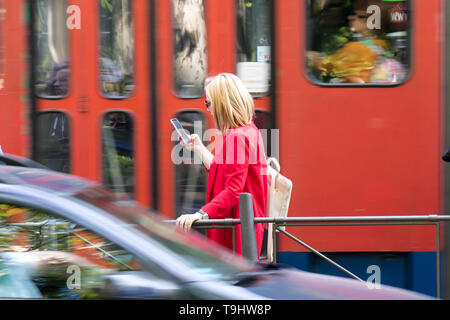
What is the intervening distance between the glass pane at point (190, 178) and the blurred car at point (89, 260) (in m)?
2.26

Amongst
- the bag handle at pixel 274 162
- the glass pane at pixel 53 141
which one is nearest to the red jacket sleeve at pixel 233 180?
the bag handle at pixel 274 162

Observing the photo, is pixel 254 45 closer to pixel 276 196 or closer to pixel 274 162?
pixel 274 162

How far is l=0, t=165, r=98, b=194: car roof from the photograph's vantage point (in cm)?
324

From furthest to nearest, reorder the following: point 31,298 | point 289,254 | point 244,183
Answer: point 289,254 < point 244,183 < point 31,298

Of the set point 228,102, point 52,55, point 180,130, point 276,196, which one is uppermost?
point 52,55

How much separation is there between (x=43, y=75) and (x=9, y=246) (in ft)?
9.19

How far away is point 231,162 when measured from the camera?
449 cm

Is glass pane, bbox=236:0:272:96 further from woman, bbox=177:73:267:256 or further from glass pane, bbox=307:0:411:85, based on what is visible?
woman, bbox=177:73:267:256

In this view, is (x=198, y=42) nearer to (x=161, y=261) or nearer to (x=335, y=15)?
(x=335, y=15)

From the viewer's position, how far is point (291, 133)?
17.9 ft

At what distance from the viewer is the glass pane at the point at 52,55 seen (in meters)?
5.59

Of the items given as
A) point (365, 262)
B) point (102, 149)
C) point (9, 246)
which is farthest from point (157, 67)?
point (9, 246)

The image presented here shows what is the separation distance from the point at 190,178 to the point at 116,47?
1152 mm

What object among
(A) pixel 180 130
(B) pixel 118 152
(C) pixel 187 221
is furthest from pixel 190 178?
(C) pixel 187 221
